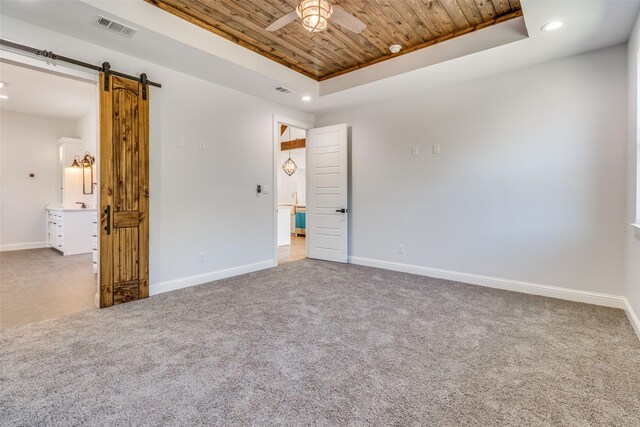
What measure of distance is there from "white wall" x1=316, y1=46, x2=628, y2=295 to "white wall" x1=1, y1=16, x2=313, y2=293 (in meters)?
1.79

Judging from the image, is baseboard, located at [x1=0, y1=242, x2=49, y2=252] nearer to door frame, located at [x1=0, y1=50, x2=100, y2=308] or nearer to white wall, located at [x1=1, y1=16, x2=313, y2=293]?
door frame, located at [x1=0, y1=50, x2=100, y2=308]

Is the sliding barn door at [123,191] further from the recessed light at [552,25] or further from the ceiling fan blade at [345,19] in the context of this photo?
the recessed light at [552,25]

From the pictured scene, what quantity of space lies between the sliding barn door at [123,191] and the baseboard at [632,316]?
15.0 feet

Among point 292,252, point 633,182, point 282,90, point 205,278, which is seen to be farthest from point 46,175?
point 633,182

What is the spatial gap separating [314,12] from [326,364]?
2.50 m

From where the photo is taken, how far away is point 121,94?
9.98 ft

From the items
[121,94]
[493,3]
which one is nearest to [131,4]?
[121,94]

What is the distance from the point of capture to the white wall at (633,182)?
2498 millimetres

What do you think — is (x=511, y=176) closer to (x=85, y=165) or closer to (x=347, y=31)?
(x=347, y=31)

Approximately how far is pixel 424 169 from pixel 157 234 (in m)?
3.60

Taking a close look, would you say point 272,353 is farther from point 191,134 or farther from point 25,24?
point 25,24

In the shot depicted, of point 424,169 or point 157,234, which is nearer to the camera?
point 157,234

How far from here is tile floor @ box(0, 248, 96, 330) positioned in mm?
2856

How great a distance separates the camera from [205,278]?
154 inches
